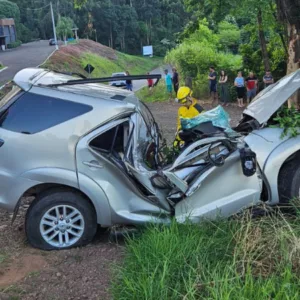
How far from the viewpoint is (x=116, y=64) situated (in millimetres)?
57938

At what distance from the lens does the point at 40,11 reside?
300ft

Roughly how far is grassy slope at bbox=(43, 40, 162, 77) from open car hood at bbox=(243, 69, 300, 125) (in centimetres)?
3125

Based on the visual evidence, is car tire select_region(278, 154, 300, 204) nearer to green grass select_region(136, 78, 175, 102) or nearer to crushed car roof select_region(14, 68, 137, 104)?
crushed car roof select_region(14, 68, 137, 104)

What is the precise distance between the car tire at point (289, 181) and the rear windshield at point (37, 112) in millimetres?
2084

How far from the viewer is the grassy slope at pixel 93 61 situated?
134 ft

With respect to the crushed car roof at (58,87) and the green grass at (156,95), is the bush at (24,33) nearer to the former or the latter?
the green grass at (156,95)

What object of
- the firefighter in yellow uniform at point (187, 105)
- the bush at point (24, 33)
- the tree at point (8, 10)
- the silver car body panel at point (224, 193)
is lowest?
the bush at point (24, 33)

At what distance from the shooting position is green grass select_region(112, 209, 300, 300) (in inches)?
125

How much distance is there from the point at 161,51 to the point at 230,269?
85699 mm

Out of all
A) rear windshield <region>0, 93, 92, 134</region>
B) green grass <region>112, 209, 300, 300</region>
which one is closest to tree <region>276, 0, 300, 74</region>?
rear windshield <region>0, 93, 92, 134</region>

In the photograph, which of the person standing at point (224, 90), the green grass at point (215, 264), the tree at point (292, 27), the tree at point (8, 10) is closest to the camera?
the green grass at point (215, 264)

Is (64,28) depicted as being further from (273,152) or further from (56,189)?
(273,152)

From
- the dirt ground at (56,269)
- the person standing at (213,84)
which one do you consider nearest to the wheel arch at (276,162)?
the dirt ground at (56,269)

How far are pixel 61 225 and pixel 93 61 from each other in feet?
153
